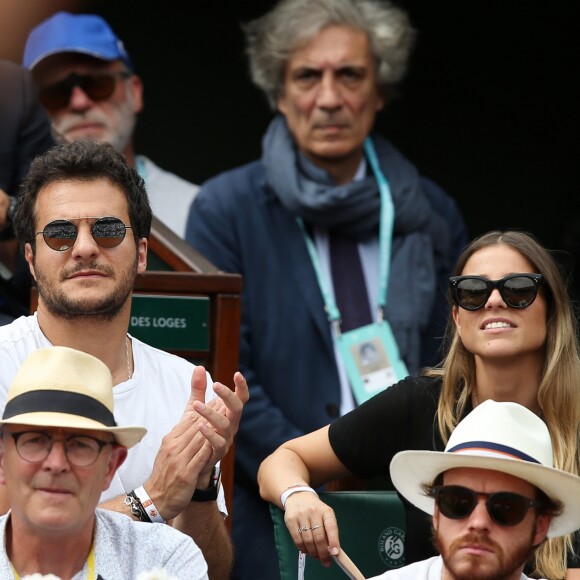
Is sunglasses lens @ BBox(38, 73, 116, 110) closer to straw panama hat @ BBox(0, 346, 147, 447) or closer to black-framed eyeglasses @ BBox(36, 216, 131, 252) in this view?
black-framed eyeglasses @ BBox(36, 216, 131, 252)

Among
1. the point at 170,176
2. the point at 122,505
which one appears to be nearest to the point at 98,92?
the point at 170,176

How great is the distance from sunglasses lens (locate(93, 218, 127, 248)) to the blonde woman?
0.78 m

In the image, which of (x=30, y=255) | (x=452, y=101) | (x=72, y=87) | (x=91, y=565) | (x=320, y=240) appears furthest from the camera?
(x=452, y=101)

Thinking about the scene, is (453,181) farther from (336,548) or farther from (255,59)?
(336,548)

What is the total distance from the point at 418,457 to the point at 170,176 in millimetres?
3117

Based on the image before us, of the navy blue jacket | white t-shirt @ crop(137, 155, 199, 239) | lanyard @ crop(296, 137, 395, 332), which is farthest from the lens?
white t-shirt @ crop(137, 155, 199, 239)

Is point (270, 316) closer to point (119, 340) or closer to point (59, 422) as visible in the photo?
point (119, 340)

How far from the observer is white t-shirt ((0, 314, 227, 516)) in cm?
402

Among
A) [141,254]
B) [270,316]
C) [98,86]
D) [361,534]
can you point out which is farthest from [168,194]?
[361,534]

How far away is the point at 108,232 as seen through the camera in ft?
13.5

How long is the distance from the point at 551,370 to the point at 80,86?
2.45 metres

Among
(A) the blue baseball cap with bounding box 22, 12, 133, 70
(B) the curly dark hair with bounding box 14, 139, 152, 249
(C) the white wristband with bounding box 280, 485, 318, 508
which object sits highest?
(A) the blue baseball cap with bounding box 22, 12, 133, 70

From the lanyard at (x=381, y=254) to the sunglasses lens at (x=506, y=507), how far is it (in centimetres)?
227

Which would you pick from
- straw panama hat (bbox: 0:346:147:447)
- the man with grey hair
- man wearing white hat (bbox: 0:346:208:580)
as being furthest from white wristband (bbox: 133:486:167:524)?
the man with grey hair
